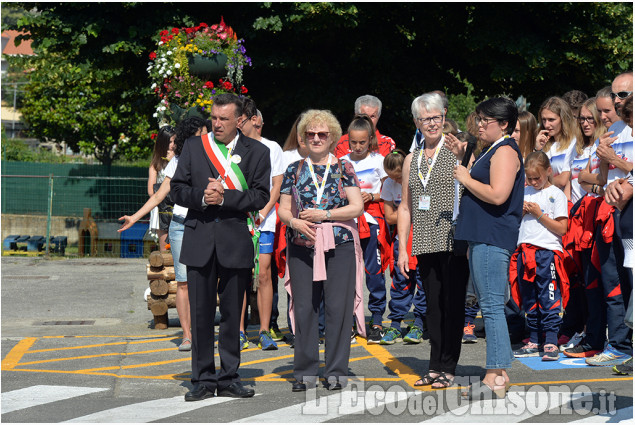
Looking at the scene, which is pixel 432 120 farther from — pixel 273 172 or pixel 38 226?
pixel 38 226

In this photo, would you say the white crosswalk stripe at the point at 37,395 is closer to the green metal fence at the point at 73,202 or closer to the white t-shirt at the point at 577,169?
the white t-shirt at the point at 577,169

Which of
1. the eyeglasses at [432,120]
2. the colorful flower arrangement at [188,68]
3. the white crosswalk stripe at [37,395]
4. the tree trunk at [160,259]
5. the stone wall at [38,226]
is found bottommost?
the white crosswalk stripe at [37,395]

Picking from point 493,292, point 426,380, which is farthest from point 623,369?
point 426,380

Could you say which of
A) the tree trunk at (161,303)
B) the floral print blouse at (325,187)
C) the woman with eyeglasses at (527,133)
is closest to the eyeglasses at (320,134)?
the floral print blouse at (325,187)

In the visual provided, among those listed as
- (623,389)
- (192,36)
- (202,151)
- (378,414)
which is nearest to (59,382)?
(202,151)

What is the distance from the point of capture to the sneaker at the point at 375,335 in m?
8.89

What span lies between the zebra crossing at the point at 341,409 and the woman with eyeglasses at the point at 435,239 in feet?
1.45

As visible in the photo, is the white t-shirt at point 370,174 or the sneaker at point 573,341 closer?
the sneaker at point 573,341

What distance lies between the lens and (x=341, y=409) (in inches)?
245

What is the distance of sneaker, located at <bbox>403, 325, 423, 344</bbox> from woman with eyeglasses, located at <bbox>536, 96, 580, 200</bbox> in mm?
1874

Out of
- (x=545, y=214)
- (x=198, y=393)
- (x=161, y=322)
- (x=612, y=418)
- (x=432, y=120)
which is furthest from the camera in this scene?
(x=161, y=322)

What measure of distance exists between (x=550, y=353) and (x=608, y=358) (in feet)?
1.75

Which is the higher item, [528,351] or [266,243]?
[266,243]

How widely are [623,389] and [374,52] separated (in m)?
14.0
